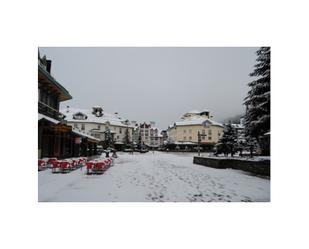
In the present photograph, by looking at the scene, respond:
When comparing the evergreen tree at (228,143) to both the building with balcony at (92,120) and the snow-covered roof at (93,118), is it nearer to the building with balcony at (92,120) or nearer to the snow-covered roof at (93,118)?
the building with balcony at (92,120)

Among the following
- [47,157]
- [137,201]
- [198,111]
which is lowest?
[137,201]

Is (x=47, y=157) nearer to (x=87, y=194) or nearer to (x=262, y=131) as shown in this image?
(x=87, y=194)

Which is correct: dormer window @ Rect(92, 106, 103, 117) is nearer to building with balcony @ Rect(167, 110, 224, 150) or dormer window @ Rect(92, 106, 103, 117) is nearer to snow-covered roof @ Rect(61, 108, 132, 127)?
snow-covered roof @ Rect(61, 108, 132, 127)

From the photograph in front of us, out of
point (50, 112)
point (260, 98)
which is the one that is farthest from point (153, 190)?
point (50, 112)

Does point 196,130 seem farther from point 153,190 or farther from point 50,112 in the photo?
point 50,112

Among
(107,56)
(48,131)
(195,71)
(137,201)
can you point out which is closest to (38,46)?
(107,56)
